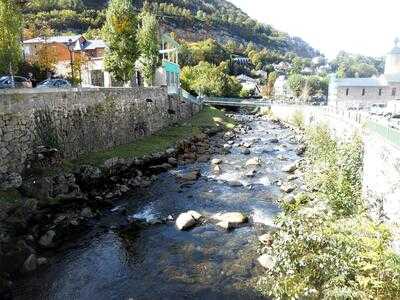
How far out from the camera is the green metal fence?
18109 millimetres

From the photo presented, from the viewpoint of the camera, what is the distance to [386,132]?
19969 millimetres

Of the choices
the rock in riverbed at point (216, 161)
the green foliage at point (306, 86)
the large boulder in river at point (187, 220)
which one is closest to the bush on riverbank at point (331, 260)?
the large boulder in river at point (187, 220)

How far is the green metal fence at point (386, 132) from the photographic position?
Result: 59.4 feet

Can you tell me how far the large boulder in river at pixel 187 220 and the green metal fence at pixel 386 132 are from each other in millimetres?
11231

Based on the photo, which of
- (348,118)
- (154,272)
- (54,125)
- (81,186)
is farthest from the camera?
(348,118)

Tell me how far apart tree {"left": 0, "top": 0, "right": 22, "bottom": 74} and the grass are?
900 cm

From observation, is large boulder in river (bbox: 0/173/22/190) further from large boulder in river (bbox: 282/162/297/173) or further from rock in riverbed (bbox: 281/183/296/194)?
large boulder in river (bbox: 282/162/297/173)

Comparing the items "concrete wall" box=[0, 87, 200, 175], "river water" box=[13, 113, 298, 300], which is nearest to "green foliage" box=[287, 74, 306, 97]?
"concrete wall" box=[0, 87, 200, 175]

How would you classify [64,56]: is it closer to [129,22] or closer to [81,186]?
[129,22]

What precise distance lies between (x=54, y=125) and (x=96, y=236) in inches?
483

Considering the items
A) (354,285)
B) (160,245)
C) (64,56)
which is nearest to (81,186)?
(160,245)

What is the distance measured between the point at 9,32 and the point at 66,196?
13.4 meters

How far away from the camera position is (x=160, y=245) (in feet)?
71.2

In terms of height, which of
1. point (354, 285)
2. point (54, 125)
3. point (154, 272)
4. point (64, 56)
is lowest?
point (154, 272)
